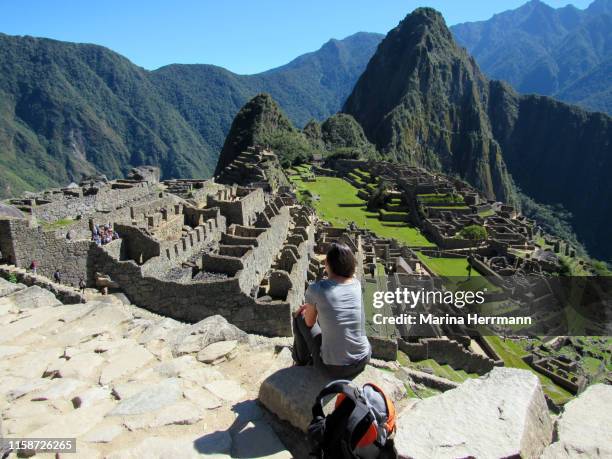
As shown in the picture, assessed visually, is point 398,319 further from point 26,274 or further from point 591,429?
point 591,429

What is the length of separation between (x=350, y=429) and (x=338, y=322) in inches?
45.6

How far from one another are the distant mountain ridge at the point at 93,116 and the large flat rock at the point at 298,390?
81.1m

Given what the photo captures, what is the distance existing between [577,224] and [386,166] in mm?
115878

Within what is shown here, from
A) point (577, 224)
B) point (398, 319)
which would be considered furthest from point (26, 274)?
point (577, 224)

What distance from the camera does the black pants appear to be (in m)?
4.39

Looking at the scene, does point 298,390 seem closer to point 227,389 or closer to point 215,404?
point 215,404

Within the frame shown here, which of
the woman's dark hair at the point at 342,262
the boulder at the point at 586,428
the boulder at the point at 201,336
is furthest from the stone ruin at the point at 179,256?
the boulder at the point at 586,428

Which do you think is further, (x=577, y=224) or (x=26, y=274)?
(x=577, y=224)

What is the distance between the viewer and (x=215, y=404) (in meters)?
4.88

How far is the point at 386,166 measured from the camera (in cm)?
7925

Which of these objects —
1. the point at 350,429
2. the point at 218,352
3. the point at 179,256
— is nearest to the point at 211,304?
the point at 179,256

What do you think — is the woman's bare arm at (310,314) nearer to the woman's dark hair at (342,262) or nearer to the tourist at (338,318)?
the tourist at (338,318)

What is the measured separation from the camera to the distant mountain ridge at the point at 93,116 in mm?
97875

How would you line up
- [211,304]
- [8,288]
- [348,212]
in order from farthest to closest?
[348,212] → [211,304] → [8,288]
